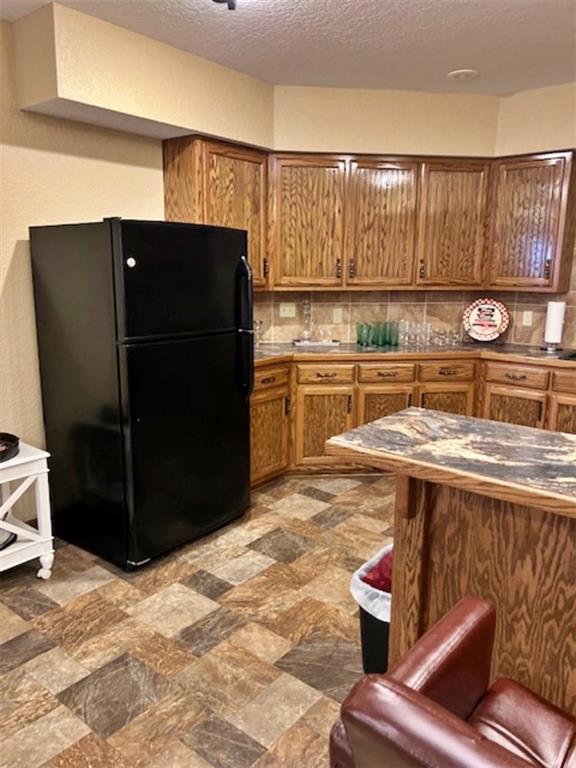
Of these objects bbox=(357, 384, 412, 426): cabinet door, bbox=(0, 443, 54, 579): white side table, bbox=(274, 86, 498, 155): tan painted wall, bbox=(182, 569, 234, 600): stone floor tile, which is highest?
bbox=(274, 86, 498, 155): tan painted wall

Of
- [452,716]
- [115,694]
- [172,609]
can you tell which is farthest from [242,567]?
[452,716]

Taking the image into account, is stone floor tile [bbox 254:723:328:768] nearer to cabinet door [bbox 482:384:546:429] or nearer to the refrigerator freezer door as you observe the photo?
the refrigerator freezer door

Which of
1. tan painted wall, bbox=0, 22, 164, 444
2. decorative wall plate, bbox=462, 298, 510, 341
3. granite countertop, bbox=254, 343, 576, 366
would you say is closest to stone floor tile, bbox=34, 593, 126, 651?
tan painted wall, bbox=0, 22, 164, 444

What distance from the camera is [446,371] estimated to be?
3916 mm

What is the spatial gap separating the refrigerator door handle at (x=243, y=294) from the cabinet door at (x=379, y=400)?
1129 mm

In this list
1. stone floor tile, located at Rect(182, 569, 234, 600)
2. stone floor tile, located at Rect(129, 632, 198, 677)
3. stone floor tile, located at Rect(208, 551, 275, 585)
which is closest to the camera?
stone floor tile, located at Rect(129, 632, 198, 677)

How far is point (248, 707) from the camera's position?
190 cm

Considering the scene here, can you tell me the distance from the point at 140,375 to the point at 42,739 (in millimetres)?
1405

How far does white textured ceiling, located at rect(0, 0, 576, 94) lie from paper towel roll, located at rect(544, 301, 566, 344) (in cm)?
142

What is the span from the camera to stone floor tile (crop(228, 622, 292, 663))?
2.17m

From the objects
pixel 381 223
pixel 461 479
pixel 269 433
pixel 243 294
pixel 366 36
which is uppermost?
pixel 366 36

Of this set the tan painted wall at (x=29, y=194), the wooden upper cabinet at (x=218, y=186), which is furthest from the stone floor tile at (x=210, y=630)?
the wooden upper cabinet at (x=218, y=186)

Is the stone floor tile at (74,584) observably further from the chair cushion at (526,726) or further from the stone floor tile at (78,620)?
the chair cushion at (526,726)

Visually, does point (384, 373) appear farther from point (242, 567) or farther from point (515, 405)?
point (242, 567)
